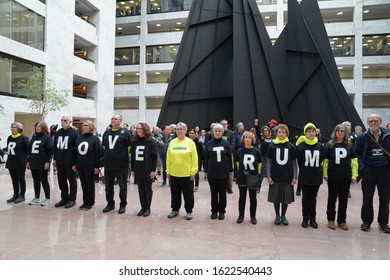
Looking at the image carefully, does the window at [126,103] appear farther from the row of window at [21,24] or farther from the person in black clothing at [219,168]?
the person in black clothing at [219,168]

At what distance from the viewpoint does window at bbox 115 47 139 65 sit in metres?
35.8

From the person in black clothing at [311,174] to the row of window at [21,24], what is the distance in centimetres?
2031

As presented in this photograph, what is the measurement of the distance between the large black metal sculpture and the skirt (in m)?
7.47

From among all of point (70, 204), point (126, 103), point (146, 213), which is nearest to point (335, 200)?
point (146, 213)

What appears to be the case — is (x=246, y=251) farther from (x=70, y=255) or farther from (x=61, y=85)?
(x=61, y=85)

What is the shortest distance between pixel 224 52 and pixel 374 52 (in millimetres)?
24600

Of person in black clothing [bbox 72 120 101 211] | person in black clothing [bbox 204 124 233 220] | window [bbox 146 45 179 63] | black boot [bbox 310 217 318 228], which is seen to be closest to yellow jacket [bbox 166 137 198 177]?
person in black clothing [bbox 204 124 233 220]

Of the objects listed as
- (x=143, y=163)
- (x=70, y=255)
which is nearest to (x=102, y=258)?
(x=70, y=255)

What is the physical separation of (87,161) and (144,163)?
133cm

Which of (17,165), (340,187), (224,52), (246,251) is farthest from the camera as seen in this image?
(224,52)

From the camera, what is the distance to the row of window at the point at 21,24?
18438mm

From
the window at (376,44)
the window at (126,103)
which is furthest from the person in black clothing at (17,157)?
the window at (376,44)

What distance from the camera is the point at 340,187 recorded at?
5332 millimetres

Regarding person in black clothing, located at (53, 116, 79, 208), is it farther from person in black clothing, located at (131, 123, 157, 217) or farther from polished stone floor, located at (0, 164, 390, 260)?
person in black clothing, located at (131, 123, 157, 217)
